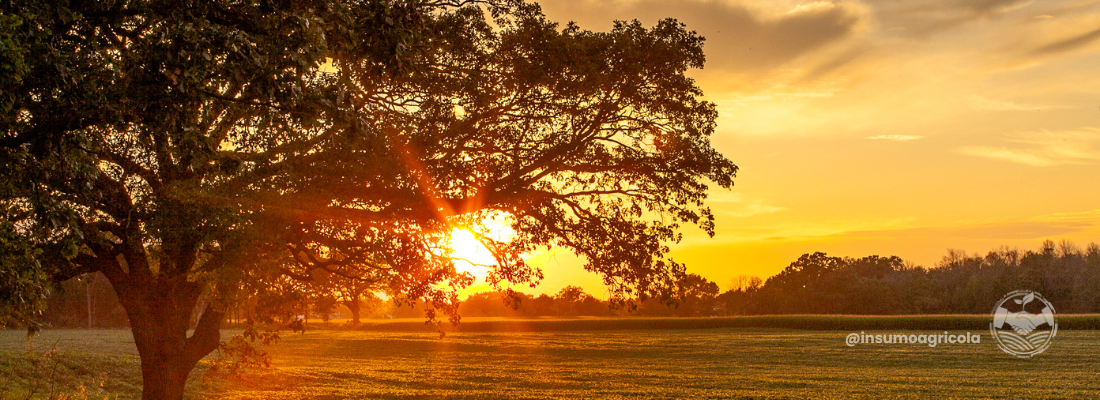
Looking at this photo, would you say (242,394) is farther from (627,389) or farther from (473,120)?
(473,120)

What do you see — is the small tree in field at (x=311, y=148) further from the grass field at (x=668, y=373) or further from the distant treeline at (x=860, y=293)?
the distant treeline at (x=860, y=293)

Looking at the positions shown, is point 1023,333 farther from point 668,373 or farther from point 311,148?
point 311,148

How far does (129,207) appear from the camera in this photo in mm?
12773

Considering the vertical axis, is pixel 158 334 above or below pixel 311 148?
below

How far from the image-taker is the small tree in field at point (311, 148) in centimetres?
811

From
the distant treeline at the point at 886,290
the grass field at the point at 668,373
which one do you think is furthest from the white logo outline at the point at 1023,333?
the distant treeline at the point at 886,290

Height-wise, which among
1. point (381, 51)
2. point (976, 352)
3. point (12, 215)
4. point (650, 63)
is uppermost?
point (650, 63)

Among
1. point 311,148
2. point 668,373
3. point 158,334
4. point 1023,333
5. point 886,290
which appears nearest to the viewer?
point 311,148

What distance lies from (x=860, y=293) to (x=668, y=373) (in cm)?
7086

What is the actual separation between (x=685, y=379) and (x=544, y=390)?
21.5ft

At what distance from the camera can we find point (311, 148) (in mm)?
13086

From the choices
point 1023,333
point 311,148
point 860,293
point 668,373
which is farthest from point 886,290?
point 311,148

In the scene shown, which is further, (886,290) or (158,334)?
(886,290)

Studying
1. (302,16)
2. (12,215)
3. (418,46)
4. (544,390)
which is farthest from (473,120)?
(544,390)
